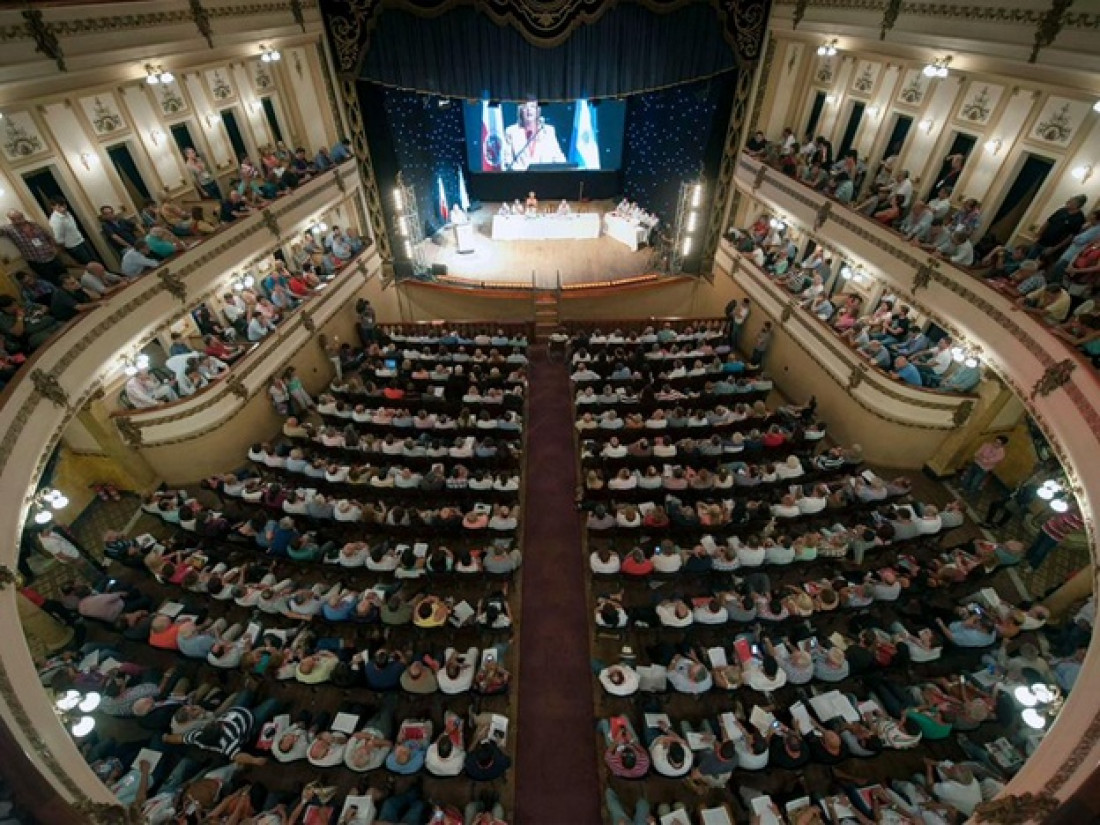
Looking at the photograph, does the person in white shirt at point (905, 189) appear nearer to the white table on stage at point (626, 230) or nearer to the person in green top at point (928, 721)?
the white table on stage at point (626, 230)

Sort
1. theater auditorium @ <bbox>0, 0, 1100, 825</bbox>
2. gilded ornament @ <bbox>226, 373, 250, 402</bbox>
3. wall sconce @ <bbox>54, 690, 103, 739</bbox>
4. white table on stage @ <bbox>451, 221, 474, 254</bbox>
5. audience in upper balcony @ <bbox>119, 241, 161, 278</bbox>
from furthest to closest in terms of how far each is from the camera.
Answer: white table on stage @ <bbox>451, 221, 474, 254</bbox> < gilded ornament @ <bbox>226, 373, 250, 402</bbox> < audience in upper balcony @ <bbox>119, 241, 161, 278</bbox> < theater auditorium @ <bbox>0, 0, 1100, 825</bbox> < wall sconce @ <bbox>54, 690, 103, 739</bbox>

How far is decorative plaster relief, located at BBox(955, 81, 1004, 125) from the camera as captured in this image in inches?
330

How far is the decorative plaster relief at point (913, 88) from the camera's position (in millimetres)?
9492

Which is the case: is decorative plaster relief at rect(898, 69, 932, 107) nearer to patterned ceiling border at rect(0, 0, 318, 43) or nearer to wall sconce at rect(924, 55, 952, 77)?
wall sconce at rect(924, 55, 952, 77)

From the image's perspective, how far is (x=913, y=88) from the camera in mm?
9703

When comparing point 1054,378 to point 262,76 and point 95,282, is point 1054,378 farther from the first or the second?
point 262,76

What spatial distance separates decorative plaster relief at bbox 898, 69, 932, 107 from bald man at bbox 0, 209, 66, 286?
14000mm

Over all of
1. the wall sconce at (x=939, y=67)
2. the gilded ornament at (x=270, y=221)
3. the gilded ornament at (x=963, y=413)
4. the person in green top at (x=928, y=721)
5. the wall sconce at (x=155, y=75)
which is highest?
the wall sconce at (x=939, y=67)

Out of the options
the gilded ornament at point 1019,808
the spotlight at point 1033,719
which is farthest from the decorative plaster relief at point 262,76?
the spotlight at point 1033,719

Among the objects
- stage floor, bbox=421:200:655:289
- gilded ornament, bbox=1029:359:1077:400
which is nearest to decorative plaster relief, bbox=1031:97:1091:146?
gilded ornament, bbox=1029:359:1077:400

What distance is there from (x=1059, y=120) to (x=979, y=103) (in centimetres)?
135

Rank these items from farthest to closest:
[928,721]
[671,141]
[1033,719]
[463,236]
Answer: [463,236], [671,141], [928,721], [1033,719]

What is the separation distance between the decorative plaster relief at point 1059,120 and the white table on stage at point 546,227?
10893 millimetres

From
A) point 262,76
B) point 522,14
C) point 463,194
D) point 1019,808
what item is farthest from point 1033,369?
point 463,194
